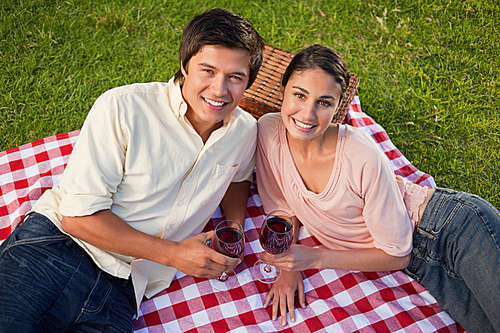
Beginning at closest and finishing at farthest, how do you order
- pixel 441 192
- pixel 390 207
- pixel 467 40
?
1. pixel 390 207
2. pixel 441 192
3. pixel 467 40

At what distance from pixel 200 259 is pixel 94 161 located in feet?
2.84

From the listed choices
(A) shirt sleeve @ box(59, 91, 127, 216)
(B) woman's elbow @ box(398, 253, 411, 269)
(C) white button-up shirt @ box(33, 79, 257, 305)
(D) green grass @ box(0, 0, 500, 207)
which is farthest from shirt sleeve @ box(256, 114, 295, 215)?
(D) green grass @ box(0, 0, 500, 207)

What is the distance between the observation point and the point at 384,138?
4.14 meters

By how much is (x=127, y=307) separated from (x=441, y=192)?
7.75 feet

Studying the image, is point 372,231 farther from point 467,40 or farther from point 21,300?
point 467,40

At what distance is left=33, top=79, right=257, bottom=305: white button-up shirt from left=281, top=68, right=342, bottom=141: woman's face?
43 cm

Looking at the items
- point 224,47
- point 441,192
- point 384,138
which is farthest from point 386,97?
point 224,47

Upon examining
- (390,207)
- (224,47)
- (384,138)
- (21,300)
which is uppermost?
(224,47)

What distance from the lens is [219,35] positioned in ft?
7.58

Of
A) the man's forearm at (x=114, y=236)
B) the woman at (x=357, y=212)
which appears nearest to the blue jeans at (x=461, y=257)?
the woman at (x=357, y=212)

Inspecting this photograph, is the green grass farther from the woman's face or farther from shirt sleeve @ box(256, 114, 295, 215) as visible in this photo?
the woman's face

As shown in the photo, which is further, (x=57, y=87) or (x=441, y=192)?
(x=57, y=87)

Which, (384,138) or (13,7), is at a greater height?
(13,7)

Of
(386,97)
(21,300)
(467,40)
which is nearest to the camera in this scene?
(21,300)
